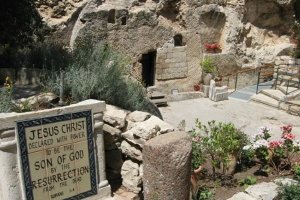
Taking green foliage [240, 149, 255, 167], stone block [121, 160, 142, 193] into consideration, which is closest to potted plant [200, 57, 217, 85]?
green foliage [240, 149, 255, 167]

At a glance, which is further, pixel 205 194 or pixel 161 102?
pixel 161 102

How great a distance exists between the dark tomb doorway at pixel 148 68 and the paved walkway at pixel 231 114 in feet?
4.50

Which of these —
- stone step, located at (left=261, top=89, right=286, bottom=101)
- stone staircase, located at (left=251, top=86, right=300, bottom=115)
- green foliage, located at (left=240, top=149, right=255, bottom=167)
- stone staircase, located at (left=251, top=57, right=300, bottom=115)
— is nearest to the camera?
green foliage, located at (left=240, top=149, right=255, bottom=167)

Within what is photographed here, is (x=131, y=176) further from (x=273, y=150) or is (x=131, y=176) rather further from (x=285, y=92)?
(x=285, y=92)

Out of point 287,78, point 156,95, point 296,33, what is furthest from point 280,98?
point 296,33

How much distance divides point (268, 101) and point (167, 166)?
380 inches

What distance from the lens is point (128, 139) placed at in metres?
5.61

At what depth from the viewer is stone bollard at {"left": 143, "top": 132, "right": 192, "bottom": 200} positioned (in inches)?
193

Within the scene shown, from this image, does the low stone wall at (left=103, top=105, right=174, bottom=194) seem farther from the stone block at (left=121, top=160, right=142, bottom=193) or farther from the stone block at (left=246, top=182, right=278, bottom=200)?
the stone block at (left=246, top=182, right=278, bottom=200)

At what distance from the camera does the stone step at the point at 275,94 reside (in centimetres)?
1340

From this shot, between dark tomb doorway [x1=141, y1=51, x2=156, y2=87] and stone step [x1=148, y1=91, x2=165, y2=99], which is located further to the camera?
dark tomb doorway [x1=141, y1=51, x2=156, y2=87]

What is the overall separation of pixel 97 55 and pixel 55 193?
3059 mm

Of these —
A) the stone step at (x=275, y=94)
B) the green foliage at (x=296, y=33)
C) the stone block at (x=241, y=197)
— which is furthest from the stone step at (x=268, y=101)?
the stone block at (x=241, y=197)

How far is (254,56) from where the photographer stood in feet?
53.7
